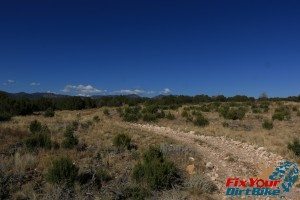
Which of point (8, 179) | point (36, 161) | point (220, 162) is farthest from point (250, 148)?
point (8, 179)

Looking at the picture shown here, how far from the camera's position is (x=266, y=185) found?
10.9 meters

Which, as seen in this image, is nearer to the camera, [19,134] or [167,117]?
[19,134]

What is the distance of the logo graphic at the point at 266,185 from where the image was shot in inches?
400

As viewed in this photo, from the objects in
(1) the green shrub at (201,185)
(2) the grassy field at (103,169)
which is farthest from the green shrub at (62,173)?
(1) the green shrub at (201,185)

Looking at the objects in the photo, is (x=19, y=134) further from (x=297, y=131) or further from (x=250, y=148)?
(x=297, y=131)

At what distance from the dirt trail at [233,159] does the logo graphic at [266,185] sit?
27 centimetres

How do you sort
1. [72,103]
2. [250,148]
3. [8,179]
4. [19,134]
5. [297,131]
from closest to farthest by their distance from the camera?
[8,179] < [250,148] < [19,134] < [297,131] < [72,103]

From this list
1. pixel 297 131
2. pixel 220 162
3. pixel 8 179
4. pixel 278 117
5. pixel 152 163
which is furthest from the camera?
pixel 278 117


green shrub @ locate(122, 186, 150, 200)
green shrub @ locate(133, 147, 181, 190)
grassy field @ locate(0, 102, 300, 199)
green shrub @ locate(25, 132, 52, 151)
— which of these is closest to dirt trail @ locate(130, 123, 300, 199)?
grassy field @ locate(0, 102, 300, 199)

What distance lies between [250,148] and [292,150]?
194cm

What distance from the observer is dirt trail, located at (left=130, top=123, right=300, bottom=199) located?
1209cm

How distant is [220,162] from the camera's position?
13.9 metres

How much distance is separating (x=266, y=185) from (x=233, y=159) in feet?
10.7

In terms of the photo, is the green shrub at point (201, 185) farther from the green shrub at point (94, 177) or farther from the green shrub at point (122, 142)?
the green shrub at point (122, 142)
